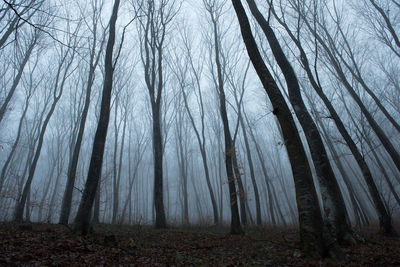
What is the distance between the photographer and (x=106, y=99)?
244 inches

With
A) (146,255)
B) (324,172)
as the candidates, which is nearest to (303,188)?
(324,172)

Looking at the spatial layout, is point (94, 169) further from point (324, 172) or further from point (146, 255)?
point (324, 172)

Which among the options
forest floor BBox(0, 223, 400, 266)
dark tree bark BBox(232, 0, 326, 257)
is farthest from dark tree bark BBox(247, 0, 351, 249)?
dark tree bark BBox(232, 0, 326, 257)

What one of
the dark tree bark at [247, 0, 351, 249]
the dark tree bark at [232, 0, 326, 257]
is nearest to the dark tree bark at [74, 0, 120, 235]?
the dark tree bark at [232, 0, 326, 257]

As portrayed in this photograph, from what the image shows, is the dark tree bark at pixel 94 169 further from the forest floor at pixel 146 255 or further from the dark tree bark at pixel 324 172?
the dark tree bark at pixel 324 172

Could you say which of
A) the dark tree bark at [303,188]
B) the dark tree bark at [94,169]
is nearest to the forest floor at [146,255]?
the dark tree bark at [303,188]

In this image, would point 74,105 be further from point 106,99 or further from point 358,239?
point 358,239

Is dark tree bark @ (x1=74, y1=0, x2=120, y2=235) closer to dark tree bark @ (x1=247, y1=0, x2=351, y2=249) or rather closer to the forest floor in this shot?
the forest floor

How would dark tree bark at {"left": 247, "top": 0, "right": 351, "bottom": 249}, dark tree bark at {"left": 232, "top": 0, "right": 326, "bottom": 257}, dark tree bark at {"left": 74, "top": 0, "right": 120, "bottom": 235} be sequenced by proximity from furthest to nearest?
dark tree bark at {"left": 74, "top": 0, "right": 120, "bottom": 235} → dark tree bark at {"left": 247, "top": 0, "right": 351, "bottom": 249} → dark tree bark at {"left": 232, "top": 0, "right": 326, "bottom": 257}

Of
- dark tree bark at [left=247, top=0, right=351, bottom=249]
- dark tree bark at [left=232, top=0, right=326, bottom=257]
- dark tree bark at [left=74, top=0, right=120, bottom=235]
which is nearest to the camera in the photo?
dark tree bark at [left=232, top=0, right=326, bottom=257]

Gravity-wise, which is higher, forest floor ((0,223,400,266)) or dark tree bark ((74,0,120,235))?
dark tree bark ((74,0,120,235))

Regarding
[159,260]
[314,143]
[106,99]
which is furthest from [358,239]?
[106,99]

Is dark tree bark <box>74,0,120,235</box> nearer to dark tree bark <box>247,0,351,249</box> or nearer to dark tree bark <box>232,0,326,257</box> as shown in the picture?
dark tree bark <box>232,0,326,257</box>

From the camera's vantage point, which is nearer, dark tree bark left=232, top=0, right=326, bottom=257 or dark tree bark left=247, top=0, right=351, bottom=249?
dark tree bark left=232, top=0, right=326, bottom=257
